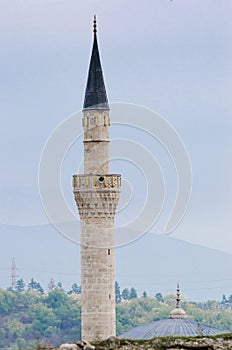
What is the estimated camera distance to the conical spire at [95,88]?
62938mm

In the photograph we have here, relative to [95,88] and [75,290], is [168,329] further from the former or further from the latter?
[75,290]

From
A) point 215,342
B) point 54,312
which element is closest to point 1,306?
point 54,312

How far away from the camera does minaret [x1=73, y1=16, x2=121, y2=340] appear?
61750mm

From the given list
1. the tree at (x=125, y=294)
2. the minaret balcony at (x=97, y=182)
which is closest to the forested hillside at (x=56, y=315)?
the tree at (x=125, y=294)

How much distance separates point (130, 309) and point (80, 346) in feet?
315

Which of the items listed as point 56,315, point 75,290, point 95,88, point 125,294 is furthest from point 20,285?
point 95,88

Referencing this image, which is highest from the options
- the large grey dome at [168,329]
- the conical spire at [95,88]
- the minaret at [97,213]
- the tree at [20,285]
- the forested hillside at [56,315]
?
the tree at [20,285]

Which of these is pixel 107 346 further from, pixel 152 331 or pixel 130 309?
pixel 130 309

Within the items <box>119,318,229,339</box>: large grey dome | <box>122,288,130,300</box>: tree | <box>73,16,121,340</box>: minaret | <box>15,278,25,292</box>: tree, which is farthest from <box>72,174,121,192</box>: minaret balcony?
<box>15,278,25,292</box>: tree

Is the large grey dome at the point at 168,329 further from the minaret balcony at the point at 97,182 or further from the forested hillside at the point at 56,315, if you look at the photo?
the forested hillside at the point at 56,315

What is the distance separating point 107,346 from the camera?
108ft

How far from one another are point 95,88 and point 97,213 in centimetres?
436

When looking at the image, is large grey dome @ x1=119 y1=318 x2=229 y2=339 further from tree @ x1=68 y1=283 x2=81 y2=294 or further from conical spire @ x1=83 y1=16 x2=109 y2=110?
tree @ x1=68 y1=283 x2=81 y2=294

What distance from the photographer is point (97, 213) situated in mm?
62562
